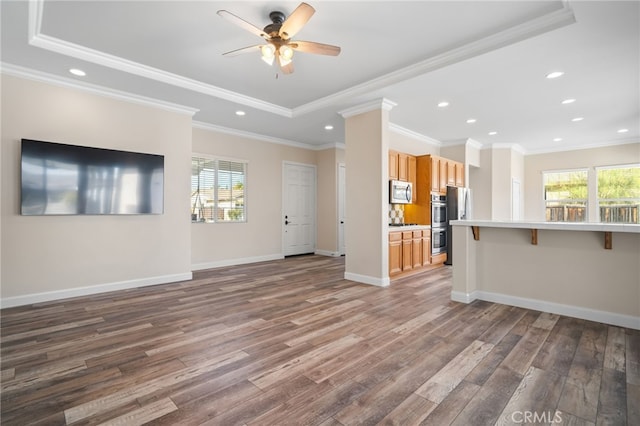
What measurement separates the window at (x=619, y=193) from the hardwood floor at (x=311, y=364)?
6.63 metres

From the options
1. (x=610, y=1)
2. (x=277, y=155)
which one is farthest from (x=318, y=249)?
(x=610, y=1)

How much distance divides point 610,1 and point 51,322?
6.10m

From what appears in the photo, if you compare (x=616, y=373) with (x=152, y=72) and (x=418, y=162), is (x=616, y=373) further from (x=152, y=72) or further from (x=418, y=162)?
(x=152, y=72)

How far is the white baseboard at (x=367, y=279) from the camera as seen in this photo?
182 inches

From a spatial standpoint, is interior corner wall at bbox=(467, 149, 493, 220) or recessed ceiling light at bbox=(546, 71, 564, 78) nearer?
recessed ceiling light at bbox=(546, 71, 564, 78)

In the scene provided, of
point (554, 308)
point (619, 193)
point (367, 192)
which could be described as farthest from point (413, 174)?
point (619, 193)

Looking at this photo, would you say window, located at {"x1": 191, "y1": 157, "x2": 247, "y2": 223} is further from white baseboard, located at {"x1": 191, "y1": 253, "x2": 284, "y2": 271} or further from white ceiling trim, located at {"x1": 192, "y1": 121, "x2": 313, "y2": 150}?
white baseboard, located at {"x1": 191, "y1": 253, "x2": 284, "y2": 271}

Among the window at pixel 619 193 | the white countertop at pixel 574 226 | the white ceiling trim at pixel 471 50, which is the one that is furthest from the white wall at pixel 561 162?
the white ceiling trim at pixel 471 50

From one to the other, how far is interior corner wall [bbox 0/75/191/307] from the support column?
2.81 m

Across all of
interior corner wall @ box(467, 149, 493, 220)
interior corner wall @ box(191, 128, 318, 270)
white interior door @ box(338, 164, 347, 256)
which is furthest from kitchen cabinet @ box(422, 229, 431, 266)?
interior corner wall @ box(191, 128, 318, 270)

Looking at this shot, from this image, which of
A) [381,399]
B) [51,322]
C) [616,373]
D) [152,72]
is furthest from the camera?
[152,72]

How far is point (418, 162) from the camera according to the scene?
6207 millimetres

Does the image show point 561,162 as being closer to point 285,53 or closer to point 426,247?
point 426,247

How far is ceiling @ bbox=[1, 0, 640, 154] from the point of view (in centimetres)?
276
